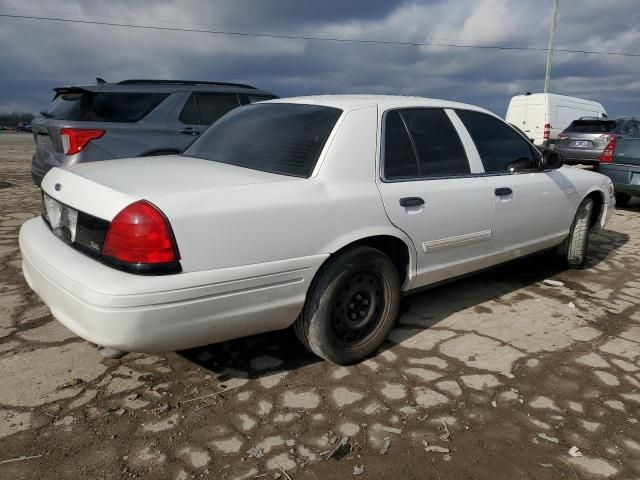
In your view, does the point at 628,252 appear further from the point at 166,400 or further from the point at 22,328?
the point at 22,328

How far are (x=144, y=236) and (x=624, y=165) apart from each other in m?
8.35

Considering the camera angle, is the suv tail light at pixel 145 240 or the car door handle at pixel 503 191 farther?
the car door handle at pixel 503 191

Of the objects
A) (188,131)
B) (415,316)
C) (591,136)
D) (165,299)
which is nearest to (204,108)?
(188,131)

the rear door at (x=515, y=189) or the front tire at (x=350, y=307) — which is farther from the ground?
the rear door at (x=515, y=189)

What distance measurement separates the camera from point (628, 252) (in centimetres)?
582

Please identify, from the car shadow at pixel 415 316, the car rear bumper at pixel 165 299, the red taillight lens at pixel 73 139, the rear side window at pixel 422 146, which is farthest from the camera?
the red taillight lens at pixel 73 139

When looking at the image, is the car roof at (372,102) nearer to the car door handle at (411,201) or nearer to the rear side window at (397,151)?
the rear side window at (397,151)

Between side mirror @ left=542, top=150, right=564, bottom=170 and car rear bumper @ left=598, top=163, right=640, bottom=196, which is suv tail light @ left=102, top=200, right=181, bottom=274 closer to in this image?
side mirror @ left=542, top=150, right=564, bottom=170

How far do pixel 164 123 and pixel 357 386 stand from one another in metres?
4.12

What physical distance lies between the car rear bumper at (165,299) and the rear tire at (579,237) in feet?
10.6

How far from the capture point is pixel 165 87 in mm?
5992

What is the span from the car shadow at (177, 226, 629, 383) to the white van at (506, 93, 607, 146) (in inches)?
492

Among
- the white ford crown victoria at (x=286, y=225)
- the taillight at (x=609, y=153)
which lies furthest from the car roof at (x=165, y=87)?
the taillight at (x=609, y=153)

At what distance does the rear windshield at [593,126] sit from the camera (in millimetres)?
13375
